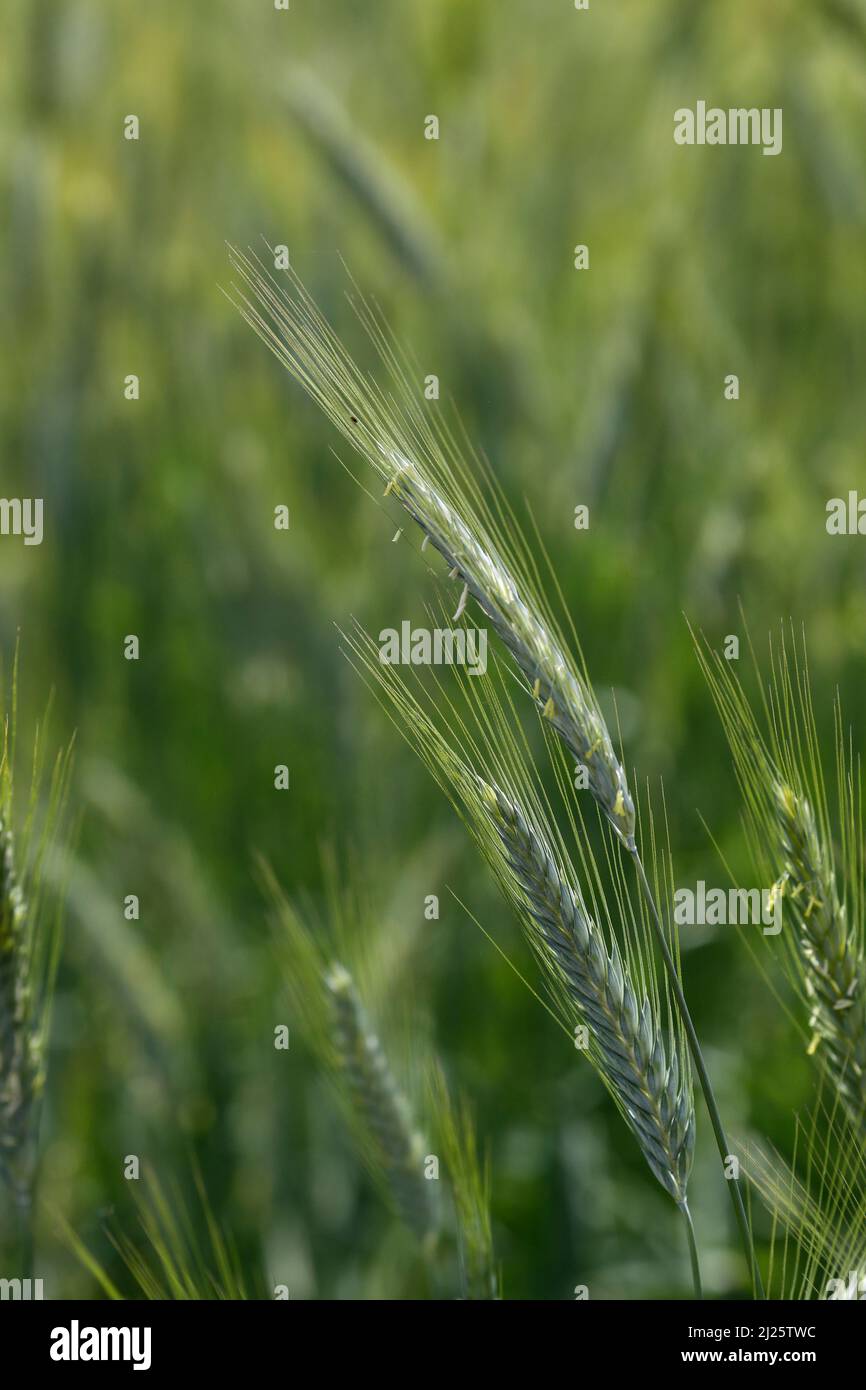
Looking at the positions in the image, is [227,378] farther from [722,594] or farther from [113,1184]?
[113,1184]

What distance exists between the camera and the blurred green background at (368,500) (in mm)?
1953

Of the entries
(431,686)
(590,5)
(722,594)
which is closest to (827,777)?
(722,594)

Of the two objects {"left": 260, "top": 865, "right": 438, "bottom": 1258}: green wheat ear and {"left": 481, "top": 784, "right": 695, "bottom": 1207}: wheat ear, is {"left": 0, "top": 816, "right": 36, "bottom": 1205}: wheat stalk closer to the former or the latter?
{"left": 260, "top": 865, "right": 438, "bottom": 1258}: green wheat ear

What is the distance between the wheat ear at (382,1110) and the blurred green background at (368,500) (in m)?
0.45

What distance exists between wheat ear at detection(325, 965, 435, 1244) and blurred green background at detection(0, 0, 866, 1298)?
0.45 metres

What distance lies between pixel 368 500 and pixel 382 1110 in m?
1.37

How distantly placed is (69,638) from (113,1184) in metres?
1.00

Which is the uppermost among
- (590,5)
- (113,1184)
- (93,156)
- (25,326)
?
(590,5)

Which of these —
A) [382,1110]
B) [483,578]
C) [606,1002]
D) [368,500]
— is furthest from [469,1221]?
[368,500]

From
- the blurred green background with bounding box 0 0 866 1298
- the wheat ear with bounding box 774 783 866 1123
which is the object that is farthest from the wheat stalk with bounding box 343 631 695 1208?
the blurred green background with bounding box 0 0 866 1298

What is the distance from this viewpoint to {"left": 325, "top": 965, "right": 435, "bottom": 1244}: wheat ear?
4.01ft

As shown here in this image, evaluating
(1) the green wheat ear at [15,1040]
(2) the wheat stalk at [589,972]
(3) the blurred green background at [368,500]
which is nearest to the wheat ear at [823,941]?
(2) the wheat stalk at [589,972]

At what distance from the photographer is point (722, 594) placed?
2064mm
